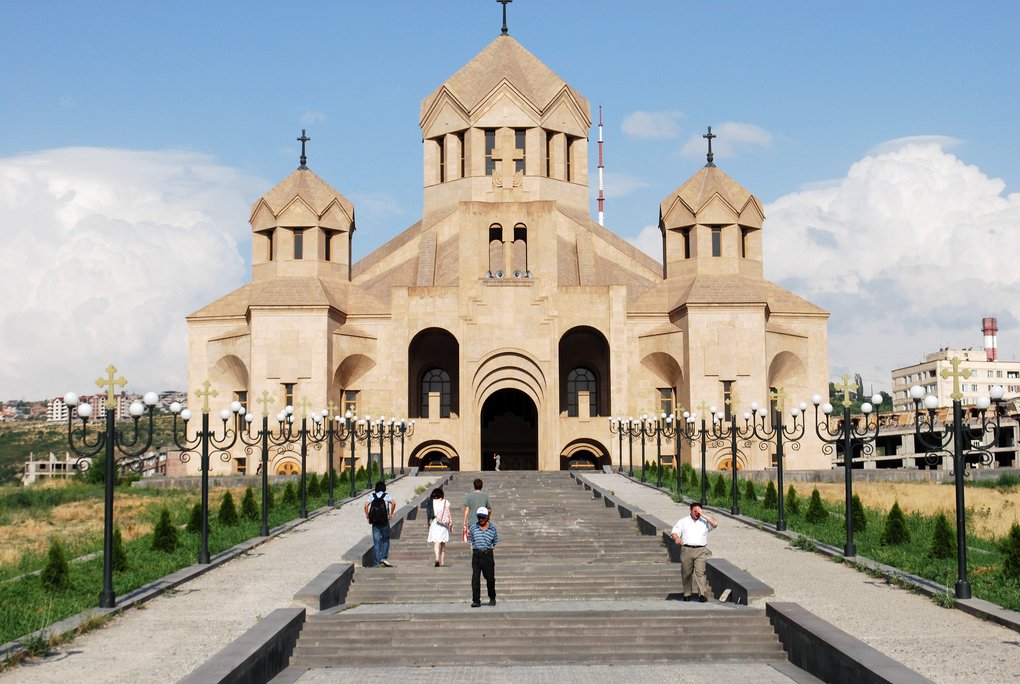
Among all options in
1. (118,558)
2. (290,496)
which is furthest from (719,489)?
(118,558)

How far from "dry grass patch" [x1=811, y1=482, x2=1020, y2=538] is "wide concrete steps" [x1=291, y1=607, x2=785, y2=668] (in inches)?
391

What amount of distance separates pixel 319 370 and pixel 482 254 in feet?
25.8

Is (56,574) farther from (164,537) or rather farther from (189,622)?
(164,537)

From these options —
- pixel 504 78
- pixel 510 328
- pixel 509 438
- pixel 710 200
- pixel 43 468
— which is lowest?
pixel 43 468

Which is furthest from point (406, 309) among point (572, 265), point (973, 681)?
point (973, 681)

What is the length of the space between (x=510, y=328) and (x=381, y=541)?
28352 mm

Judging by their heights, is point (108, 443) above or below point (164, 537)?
above

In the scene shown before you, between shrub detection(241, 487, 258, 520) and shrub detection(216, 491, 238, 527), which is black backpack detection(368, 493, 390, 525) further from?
shrub detection(241, 487, 258, 520)

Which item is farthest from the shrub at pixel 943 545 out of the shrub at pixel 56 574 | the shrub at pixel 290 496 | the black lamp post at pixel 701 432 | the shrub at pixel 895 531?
the shrub at pixel 290 496

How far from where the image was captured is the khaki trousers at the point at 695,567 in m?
13.4

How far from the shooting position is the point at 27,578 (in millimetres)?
14898

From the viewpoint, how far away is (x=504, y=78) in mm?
49625

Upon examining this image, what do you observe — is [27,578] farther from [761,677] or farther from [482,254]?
[482,254]

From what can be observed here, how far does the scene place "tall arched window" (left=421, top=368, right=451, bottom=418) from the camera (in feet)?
159
